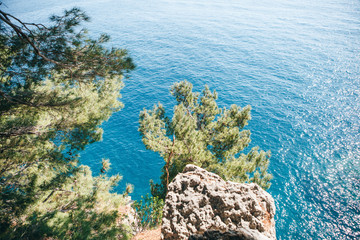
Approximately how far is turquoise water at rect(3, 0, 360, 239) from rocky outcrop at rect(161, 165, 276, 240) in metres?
10.5

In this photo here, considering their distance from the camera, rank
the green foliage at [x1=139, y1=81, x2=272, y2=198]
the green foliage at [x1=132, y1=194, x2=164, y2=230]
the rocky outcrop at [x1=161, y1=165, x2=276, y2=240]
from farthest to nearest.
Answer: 1. the green foliage at [x1=139, y1=81, x2=272, y2=198]
2. the green foliage at [x1=132, y1=194, x2=164, y2=230]
3. the rocky outcrop at [x1=161, y1=165, x2=276, y2=240]

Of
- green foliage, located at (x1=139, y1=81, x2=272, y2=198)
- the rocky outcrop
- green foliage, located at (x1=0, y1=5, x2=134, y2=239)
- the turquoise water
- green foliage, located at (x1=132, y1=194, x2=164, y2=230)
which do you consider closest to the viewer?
the rocky outcrop

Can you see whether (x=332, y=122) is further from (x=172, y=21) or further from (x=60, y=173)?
(x=172, y=21)

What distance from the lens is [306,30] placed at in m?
50.8

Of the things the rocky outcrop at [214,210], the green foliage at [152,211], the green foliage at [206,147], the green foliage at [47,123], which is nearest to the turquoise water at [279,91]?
the green foliage at [206,147]

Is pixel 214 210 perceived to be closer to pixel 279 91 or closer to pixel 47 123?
pixel 47 123

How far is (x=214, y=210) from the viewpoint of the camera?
6.23 metres

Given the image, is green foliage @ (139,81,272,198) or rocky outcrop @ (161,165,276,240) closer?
rocky outcrop @ (161,165,276,240)

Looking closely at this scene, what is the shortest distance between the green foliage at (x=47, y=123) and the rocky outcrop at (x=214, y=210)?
3.23 meters

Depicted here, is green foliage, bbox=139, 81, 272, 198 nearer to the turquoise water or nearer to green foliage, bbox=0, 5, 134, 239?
green foliage, bbox=0, 5, 134, 239

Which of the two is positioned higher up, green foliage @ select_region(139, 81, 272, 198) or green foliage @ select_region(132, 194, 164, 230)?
green foliage @ select_region(139, 81, 272, 198)

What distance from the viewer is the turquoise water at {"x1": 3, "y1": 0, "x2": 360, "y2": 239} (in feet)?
52.6

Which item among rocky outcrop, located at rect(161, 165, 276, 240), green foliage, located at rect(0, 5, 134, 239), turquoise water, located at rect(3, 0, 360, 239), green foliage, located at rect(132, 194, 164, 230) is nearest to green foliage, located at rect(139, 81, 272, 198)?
green foliage, located at rect(132, 194, 164, 230)

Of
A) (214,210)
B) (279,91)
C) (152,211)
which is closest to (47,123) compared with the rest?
(152,211)
